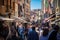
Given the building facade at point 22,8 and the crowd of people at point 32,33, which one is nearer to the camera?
the crowd of people at point 32,33

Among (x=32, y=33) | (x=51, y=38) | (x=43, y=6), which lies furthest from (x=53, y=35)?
(x=43, y=6)

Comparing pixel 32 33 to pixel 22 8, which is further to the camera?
pixel 22 8

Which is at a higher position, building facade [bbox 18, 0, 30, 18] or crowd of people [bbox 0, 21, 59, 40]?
building facade [bbox 18, 0, 30, 18]

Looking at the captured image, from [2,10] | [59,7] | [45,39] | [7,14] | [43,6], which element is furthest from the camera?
[43,6]

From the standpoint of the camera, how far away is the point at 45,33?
462 centimetres

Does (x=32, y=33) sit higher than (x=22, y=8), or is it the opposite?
(x=22, y=8)

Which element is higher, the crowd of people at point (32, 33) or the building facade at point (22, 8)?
the building facade at point (22, 8)

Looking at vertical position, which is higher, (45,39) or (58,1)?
(58,1)

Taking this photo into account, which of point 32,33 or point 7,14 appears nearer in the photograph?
point 32,33

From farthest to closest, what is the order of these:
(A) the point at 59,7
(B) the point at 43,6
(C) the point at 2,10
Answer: (B) the point at 43,6 < (A) the point at 59,7 < (C) the point at 2,10

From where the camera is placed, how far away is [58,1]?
15.3m

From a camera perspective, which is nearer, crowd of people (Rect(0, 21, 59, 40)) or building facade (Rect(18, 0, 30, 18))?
crowd of people (Rect(0, 21, 59, 40))

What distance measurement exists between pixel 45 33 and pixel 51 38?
187 mm

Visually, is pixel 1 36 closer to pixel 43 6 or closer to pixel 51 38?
pixel 51 38
